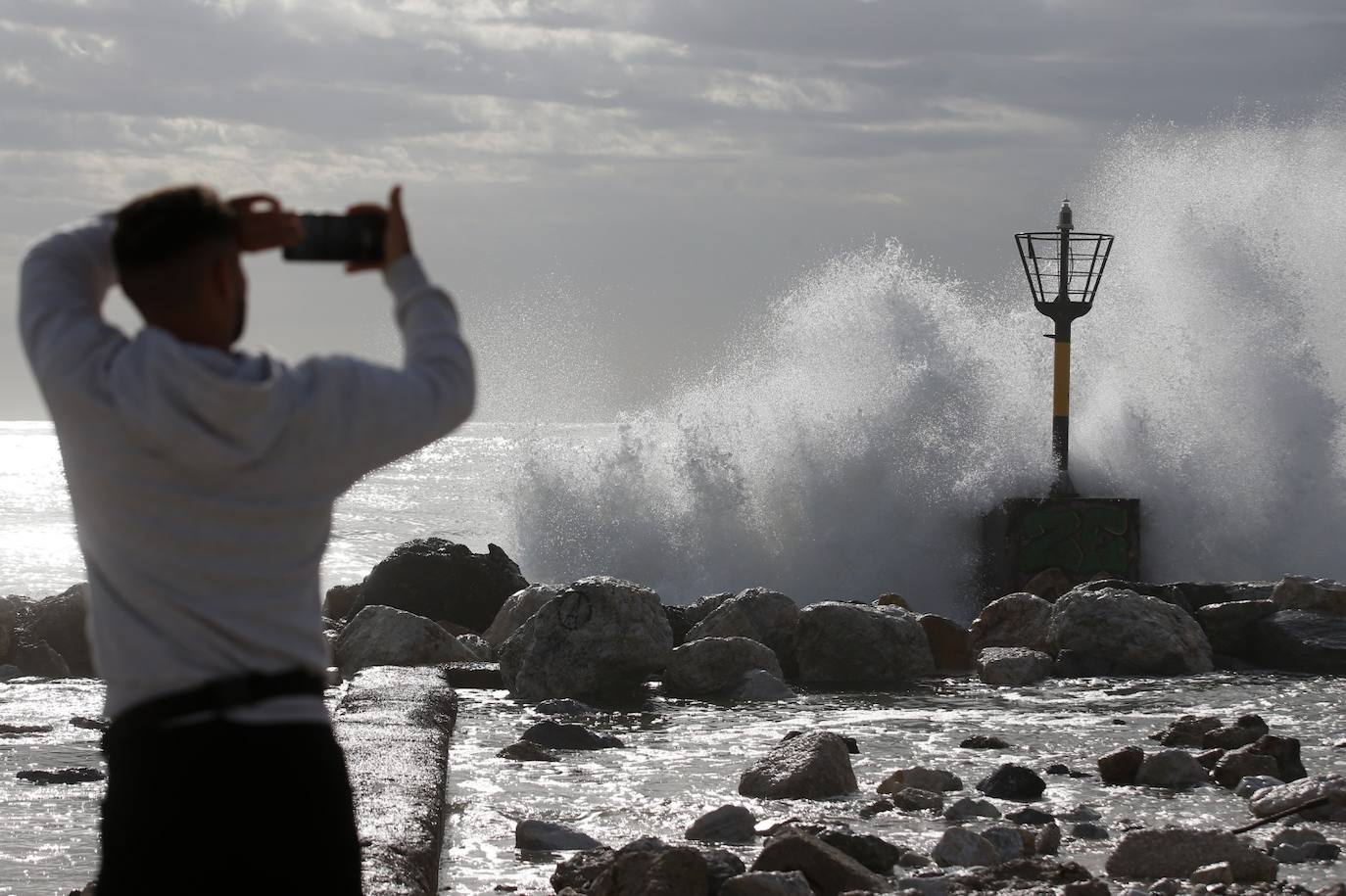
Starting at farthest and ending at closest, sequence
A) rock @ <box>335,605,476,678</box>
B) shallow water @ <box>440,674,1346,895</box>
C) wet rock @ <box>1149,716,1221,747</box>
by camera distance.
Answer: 1. rock @ <box>335,605,476,678</box>
2. wet rock @ <box>1149,716,1221,747</box>
3. shallow water @ <box>440,674,1346,895</box>

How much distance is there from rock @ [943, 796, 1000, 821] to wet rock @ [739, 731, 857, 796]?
526mm

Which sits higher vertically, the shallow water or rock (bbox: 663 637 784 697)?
rock (bbox: 663 637 784 697)

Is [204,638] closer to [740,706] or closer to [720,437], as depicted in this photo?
[740,706]

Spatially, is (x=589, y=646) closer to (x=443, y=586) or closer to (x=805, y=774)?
(x=805, y=774)

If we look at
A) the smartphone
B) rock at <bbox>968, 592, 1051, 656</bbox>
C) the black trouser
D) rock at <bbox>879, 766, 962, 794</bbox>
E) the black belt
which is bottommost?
rock at <bbox>879, 766, 962, 794</bbox>

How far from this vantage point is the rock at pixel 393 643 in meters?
9.88

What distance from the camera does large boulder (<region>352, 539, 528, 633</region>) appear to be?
42.4 ft

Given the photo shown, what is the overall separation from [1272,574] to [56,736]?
1338 cm

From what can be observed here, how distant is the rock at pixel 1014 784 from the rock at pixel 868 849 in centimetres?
121

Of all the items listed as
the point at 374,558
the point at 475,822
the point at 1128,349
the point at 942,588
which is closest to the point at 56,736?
the point at 475,822

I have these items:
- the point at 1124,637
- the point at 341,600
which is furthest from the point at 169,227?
the point at 341,600

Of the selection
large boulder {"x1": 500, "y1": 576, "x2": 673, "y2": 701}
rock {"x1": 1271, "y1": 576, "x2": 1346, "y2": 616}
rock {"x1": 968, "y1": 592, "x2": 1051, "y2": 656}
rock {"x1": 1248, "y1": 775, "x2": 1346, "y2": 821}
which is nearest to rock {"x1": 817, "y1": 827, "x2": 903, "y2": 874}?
rock {"x1": 1248, "y1": 775, "x2": 1346, "y2": 821}

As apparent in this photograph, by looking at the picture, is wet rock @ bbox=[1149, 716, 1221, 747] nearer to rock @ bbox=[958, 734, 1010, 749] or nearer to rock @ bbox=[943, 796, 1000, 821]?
rock @ bbox=[958, 734, 1010, 749]

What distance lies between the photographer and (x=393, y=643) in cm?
996
